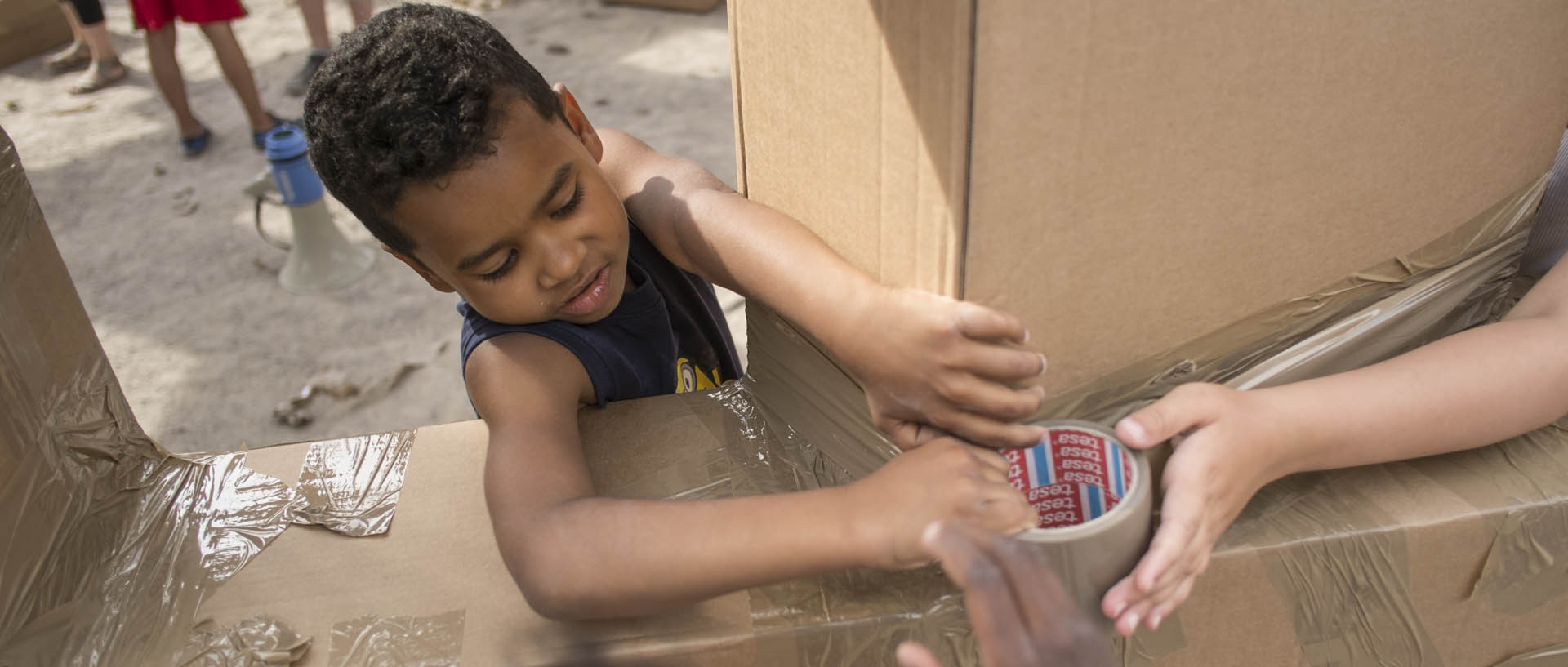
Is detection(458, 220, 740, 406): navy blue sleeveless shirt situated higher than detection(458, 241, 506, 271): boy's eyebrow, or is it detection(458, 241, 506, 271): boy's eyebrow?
detection(458, 241, 506, 271): boy's eyebrow

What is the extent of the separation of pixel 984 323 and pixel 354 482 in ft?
1.79

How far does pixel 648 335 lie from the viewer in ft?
3.65

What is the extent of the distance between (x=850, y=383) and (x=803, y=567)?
0.55 feet

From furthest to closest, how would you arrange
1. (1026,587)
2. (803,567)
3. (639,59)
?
(639,59) → (803,567) → (1026,587)

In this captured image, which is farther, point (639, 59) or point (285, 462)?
point (639, 59)

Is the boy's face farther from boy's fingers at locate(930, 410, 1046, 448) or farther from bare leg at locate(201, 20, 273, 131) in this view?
bare leg at locate(201, 20, 273, 131)

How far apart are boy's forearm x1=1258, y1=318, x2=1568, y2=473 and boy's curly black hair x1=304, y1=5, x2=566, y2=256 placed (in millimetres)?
625

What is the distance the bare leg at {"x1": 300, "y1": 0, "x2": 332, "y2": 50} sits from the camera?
3.46 meters

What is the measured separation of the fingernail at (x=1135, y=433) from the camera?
0.68m

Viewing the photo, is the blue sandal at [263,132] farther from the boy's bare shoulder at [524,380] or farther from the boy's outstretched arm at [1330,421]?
the boy's outstretched arm at [1330,421]

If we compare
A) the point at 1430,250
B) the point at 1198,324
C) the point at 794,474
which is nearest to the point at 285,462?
the point at 794,474

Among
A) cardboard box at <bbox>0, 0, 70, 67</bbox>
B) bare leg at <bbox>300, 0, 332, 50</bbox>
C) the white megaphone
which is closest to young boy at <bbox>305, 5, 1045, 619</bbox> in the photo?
the white megaphone

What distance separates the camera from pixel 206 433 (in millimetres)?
2023

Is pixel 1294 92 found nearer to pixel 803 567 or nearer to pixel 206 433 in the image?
pixel 803 567
